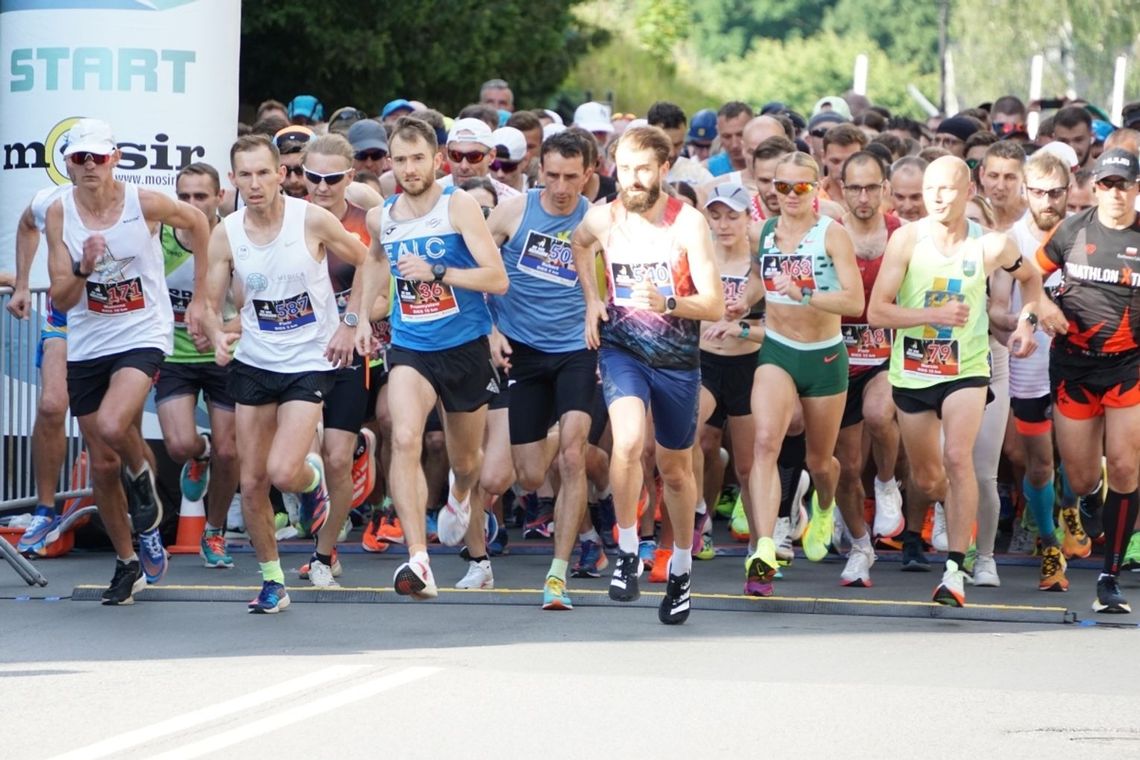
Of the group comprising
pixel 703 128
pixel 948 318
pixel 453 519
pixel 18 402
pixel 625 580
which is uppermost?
pixel 703 128

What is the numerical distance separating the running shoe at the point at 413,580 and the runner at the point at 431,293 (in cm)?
43

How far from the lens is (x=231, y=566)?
12.0 meters

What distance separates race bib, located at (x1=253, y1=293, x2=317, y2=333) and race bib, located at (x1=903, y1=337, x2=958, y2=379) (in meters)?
2.86

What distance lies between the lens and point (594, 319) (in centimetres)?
996

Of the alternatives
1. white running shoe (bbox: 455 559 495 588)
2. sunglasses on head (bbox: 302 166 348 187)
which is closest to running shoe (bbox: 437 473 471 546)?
white running shoe (bbox: 455 559 495 588)

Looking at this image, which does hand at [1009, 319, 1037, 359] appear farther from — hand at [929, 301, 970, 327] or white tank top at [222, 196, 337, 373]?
white tank top at [222, 196, 337, 373]

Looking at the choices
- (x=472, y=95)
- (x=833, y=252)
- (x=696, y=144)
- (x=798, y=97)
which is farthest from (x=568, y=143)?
(x=798, y=97)

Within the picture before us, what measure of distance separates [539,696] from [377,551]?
16.1 ft

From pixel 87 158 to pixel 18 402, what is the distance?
88.9 inches

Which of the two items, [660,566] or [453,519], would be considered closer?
[453,519]

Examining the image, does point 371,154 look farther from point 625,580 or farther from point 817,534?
point 625,580

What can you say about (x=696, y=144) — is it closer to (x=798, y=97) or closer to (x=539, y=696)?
(x=539, y=696)

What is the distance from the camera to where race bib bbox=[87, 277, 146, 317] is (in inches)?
416

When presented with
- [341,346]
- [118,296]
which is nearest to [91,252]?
[118,296]
